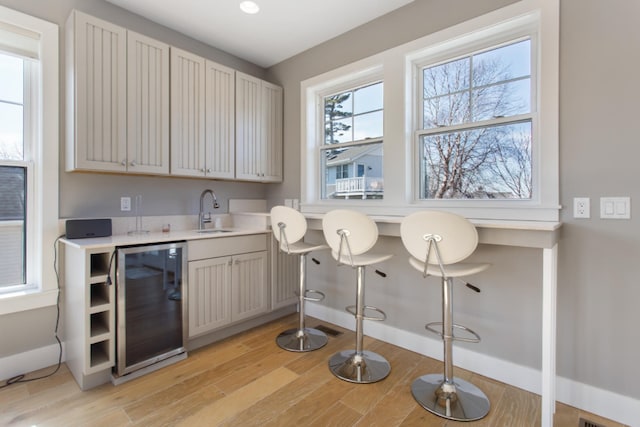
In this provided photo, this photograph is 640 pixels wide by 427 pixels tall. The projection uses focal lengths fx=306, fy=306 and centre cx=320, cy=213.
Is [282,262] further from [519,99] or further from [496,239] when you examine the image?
[519,99]

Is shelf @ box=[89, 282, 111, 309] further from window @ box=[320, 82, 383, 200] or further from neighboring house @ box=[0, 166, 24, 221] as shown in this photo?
window @ box=[320, 82, 383, 200]

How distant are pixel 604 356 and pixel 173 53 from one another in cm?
361

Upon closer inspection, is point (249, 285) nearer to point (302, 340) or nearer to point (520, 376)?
point (302, 340)

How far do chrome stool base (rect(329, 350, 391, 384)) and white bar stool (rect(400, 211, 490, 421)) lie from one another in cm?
26

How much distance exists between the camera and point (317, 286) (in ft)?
10.3

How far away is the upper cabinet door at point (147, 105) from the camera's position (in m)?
2.33

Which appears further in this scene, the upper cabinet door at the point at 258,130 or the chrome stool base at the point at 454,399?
the upper cabinet door at the point at 258,130

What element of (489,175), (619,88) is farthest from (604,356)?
(619,88)

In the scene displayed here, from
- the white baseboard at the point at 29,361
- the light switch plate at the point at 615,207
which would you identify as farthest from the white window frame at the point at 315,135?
the white baseboard at the point at 29,361

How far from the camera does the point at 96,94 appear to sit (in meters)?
2.17

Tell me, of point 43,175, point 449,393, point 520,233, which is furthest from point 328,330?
point 43,175

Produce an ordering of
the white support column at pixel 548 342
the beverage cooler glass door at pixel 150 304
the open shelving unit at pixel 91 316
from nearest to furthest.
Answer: the white support column at pixel 548 342 → the open shelving unit at pixel 91 316 → the beverage cooler glass door at pixel 150 304

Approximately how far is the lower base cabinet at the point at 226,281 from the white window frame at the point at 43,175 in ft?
3.21

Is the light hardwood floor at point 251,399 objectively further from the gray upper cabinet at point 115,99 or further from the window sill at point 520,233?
the gray upper cabinet at point 115,99
